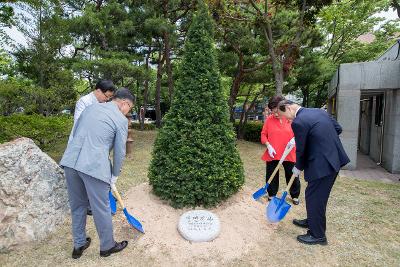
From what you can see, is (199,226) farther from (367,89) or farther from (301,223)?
(367,89)

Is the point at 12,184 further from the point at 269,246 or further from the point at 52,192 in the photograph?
the point at 269,246

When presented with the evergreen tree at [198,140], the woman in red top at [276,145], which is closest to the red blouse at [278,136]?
the woman in red top at [276,145]

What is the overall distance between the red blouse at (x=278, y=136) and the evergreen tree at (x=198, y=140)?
27.8 inches

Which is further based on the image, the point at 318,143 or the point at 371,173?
the point at 371,173

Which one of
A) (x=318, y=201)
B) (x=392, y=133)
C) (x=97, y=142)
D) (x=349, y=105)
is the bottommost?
(x=318, y=201)

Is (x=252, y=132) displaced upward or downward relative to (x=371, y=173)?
upward

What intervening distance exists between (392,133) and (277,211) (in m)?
5.55

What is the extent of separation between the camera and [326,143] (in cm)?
341

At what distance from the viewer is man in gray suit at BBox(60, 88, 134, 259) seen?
298 cm

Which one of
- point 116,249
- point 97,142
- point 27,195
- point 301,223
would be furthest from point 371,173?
point 27,195

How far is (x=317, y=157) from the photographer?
3418 mm

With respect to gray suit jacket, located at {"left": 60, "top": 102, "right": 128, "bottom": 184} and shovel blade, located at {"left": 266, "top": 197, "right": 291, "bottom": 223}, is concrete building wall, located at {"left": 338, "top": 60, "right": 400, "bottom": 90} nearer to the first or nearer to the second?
shovel blade, located at {"left": 266, "top": 197, "right": 291, "bottom": 223}

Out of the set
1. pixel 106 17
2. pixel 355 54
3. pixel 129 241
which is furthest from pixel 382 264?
pixel 355 54

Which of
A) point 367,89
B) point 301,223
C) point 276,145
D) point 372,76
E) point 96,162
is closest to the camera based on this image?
point 96,162
